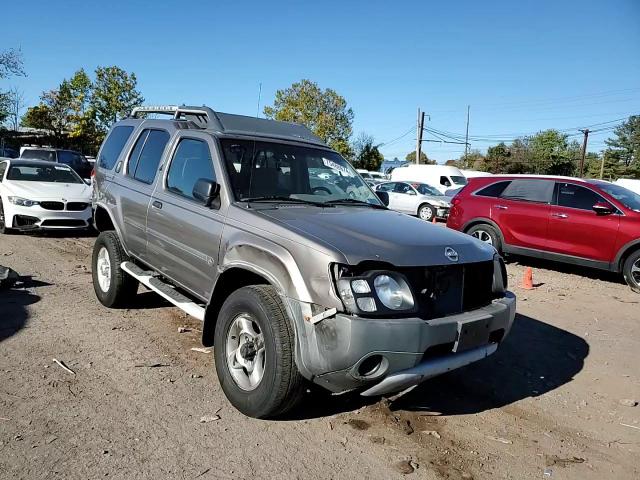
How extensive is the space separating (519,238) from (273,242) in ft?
25.1

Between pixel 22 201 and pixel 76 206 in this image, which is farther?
pixel 76 206

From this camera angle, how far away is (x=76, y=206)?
10445 millimetres

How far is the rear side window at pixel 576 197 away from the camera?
909cm

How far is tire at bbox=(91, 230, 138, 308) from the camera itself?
541 cm

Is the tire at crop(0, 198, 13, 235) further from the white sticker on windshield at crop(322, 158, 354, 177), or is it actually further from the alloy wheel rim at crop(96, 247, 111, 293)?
the white sticker on windshield at crop(322, 158, 354, 177)

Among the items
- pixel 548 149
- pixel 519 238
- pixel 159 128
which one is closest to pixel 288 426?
pixel 159 128

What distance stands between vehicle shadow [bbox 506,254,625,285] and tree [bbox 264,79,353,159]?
28549 millimetres

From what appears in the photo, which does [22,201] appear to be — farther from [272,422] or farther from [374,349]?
[374,349]

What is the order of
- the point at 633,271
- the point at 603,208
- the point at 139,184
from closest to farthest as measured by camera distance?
the point at 139,184, the point at 633,271, the point at 603,208

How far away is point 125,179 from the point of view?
17.6ft

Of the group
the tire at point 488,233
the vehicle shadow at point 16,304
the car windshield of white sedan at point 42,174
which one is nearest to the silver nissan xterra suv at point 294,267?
the vehicle shadow at point 16,304

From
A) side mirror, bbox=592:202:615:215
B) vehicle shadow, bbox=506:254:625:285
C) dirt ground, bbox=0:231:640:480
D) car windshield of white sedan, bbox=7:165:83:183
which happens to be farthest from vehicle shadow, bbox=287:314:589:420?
car windshield of white sedan, bbox=7:165:83:183

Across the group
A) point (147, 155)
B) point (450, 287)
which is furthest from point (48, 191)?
point (450, 287)

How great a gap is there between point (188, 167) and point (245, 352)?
5.95 feet
